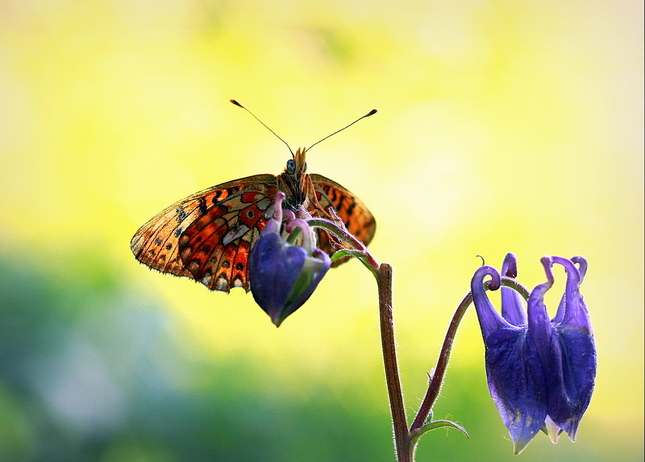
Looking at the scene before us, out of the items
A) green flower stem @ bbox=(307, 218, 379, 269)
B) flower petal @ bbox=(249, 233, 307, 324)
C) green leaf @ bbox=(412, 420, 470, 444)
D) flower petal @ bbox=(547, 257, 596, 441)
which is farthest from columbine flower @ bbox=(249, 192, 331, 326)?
flower petal @ bbox=(547, 257, 596, 441)

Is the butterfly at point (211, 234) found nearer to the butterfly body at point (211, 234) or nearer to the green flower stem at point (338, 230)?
the butterfly body at point (211, 234)

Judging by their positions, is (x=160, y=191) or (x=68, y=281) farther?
(x=160, y=191)

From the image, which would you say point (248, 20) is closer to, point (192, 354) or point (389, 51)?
point (389, 51)

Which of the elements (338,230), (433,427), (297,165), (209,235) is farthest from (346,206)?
(433,427)

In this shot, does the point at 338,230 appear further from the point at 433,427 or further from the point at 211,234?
the point at 211,234

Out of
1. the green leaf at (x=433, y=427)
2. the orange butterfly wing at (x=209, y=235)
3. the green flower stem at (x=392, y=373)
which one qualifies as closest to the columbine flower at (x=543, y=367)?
the green leaf at (x=433, y=427)

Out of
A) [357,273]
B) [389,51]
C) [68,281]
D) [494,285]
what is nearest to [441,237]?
[357,273]
